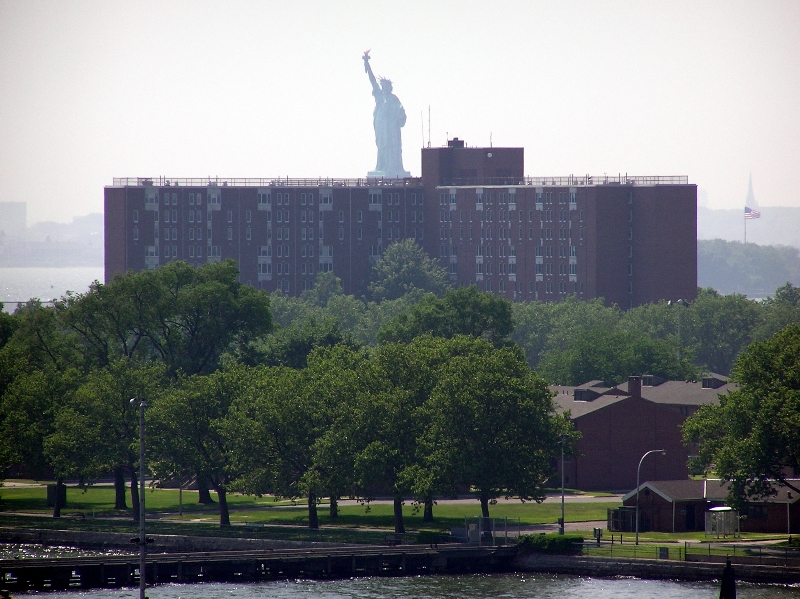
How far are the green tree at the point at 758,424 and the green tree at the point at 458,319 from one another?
4227 cm

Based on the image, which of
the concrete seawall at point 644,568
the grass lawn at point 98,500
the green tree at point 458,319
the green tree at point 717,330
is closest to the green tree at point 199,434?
the grass lawn at point 98,500

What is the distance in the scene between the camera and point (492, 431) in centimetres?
9588

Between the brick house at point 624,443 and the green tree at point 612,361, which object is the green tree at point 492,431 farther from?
the green tree at point 612,361

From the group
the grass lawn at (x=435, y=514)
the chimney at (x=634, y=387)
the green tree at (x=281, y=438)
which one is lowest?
the grass lawn at (x=435, y=514)

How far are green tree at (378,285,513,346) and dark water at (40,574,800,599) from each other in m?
50.2

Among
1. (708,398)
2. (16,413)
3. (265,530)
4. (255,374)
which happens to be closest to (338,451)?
(265,530)

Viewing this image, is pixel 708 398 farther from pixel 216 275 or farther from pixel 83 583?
pixel 83 583

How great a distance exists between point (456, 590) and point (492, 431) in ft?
49.9

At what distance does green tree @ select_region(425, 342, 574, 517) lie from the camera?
9400 centimetres

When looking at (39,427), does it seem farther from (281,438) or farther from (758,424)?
(758,424)

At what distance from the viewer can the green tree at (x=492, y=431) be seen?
308ft

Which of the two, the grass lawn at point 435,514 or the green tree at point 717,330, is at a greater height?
the green tree at point 717,330

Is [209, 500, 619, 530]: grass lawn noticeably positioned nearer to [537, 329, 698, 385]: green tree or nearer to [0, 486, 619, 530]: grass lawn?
[0, 486, 619, 530]: grass lawn

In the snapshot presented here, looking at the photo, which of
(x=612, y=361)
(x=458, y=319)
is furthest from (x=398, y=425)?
(x=612, y=361)
